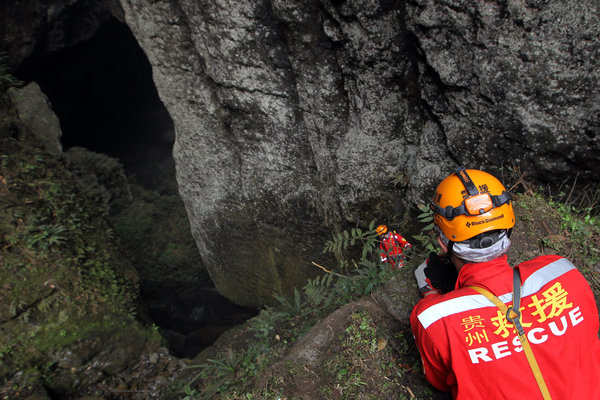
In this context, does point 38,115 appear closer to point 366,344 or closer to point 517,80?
point 366,344

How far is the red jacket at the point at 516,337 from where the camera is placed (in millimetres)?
1396

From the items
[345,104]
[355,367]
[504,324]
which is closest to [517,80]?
[345,104]

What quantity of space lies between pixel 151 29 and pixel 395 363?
4401 millimetres

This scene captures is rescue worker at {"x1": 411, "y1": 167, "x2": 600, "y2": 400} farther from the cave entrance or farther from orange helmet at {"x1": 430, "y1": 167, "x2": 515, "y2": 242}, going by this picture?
the cave entrance

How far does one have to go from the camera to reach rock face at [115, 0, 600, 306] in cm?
270

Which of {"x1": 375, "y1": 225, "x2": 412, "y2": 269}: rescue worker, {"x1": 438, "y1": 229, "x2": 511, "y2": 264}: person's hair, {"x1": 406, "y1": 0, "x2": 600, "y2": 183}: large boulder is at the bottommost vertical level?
{"x1": 375, "y1": 225, "x2": 412, "y2": 269}: rescue worker

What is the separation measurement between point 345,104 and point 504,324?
2789 millimetres

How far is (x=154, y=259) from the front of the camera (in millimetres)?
6727

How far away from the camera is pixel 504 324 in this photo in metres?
1.46

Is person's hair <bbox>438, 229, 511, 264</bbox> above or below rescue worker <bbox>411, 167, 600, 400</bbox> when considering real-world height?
above

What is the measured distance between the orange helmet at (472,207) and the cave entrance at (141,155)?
442cm

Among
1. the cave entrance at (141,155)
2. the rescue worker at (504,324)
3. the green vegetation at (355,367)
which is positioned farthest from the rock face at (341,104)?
the rescue worker at (504,324)

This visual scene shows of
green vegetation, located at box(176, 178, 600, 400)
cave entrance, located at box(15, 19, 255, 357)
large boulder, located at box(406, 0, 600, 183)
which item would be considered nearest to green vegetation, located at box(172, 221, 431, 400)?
green vegetation, located at box(176, 178, 600, 400)

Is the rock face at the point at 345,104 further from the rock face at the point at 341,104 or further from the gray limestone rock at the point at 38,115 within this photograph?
the gray limestone rock at the point at 38,115
